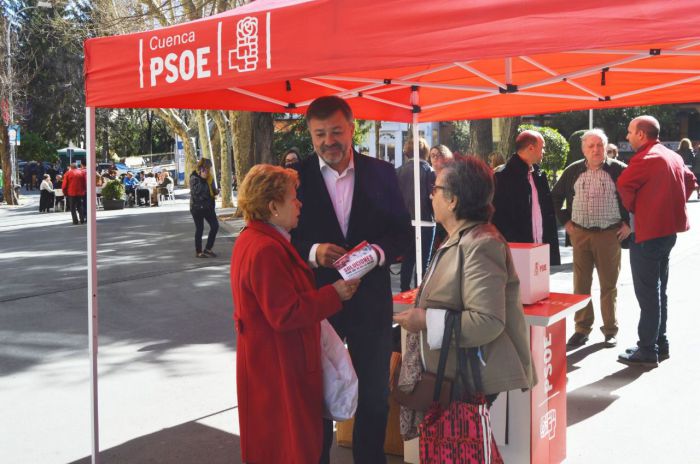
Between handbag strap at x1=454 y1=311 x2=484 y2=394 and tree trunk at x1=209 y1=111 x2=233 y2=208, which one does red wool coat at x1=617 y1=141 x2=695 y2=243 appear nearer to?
handbag strap at x1=454 y1=311 x2=484 y2=394

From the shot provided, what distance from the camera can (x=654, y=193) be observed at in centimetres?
577

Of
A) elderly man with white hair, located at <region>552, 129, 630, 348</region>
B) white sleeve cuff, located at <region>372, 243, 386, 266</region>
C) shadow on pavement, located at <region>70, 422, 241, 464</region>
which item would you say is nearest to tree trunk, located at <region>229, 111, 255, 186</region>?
elderly man with white hair, located at <region>552, 129, 630, 348</region>

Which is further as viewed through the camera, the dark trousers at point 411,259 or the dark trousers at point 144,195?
the dark trousers at point 144,195

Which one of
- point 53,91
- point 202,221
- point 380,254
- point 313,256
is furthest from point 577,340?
point 53,91

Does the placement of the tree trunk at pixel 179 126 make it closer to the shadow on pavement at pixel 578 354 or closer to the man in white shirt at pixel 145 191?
Result: the man in white shirt at pixel 145 191

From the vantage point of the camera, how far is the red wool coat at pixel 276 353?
117 inches

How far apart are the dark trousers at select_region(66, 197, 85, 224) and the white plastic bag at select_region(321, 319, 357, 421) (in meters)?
20.1

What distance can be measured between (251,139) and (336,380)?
57.0 ft

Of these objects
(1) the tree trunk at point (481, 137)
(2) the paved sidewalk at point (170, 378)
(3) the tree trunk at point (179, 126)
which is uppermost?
(3) the tree trunk at point (179, 126)

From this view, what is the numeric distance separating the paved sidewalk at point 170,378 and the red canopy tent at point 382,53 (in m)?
0.78

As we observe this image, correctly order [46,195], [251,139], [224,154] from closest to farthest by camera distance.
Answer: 1. [251,139]
2. [224,154]
3. [46,195]

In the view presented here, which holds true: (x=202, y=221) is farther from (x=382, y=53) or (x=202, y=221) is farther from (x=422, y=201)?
(x=382, y=53)

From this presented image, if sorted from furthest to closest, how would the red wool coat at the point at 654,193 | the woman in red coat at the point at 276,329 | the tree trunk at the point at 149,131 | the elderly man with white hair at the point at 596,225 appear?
1. the tree trunk at the point at 149,131
2. the elderly man with white hair at the point at 596,225
3. the red wool coat at the point at 654,193
4. the woman in red coat at the point at 276,329

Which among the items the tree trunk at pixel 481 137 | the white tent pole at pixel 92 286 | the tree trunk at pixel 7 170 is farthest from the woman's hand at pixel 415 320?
the tree trunk at pixel 7 170
